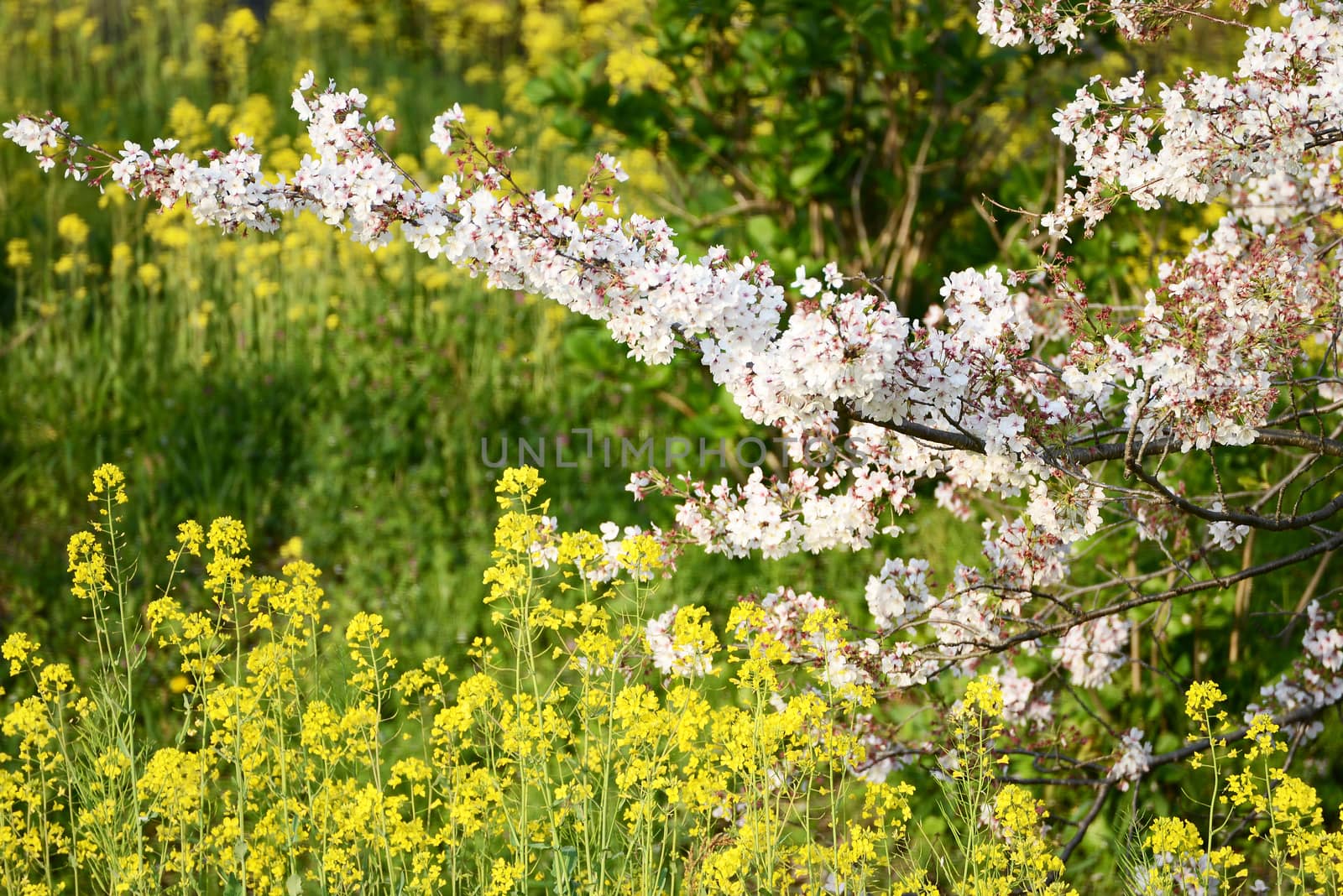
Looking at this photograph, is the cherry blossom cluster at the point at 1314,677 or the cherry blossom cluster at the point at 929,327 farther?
the cherry blossom cluster at the point at 1314,677

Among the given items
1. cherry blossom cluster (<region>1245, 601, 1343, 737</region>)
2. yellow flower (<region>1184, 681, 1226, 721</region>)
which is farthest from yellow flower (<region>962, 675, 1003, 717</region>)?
cherry blossom cluster (<region>1245, 601, 1343, 737</region>)

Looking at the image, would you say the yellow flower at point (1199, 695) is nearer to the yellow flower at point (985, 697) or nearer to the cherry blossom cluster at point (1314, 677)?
the yellow flower at point (985, 697)

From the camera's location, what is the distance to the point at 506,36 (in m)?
12.0

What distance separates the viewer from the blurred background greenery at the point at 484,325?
197 inches

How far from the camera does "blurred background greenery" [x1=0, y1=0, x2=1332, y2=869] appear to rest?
16.4 feet

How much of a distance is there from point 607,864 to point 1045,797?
1.59m

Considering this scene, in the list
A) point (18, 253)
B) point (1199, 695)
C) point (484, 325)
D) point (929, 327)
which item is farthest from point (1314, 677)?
point (18, 253)

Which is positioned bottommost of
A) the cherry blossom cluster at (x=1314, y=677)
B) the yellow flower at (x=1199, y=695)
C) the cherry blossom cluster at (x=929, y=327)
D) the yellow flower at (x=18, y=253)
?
the cherry blossom cluster at (x=1314, y=677)

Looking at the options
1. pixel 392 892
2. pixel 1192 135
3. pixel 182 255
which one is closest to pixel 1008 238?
pixel 1192 135

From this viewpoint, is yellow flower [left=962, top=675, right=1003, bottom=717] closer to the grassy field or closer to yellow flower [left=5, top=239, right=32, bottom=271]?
the grassy field

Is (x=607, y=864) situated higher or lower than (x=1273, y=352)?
lower

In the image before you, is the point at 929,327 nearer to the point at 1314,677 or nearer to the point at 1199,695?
the point at 1199,695

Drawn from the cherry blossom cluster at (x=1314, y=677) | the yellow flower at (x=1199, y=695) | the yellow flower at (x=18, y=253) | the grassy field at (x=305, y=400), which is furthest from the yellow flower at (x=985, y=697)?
the yellow flower at (x=18, y=253)

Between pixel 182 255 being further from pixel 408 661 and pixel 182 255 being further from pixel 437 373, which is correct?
pixel 408 661
